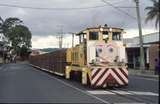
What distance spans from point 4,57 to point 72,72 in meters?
143

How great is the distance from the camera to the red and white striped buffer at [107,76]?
86.8 feet

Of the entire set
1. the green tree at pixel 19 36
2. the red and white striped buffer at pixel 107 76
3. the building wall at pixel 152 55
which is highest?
the green tree at pixel 19 36

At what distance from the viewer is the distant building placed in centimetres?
6285

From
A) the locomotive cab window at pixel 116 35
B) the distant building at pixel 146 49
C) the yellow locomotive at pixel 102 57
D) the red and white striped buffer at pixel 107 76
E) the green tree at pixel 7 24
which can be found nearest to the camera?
the red and white striped buffer at pixel 107 76

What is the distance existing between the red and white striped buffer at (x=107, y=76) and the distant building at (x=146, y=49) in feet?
99.1

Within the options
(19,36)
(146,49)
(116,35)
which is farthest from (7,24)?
(116,35)

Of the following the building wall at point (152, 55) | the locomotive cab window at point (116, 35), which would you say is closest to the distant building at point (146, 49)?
the building wall at point (152, 55)

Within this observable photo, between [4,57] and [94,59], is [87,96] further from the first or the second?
[4,57]

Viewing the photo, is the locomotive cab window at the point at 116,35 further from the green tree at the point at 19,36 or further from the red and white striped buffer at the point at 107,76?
the green tree at the point at 19,36

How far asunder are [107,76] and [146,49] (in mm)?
44490

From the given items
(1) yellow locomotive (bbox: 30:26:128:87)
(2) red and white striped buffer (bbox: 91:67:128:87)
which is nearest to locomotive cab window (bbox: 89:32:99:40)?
(1) yellow locomotive (bbox: 30:26:128:87)

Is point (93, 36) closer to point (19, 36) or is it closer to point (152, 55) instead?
point (152, 55)

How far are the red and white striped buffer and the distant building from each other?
1189 inches

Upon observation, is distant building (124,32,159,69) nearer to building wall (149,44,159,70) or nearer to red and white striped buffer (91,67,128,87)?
building wall (149,44,159,70)
